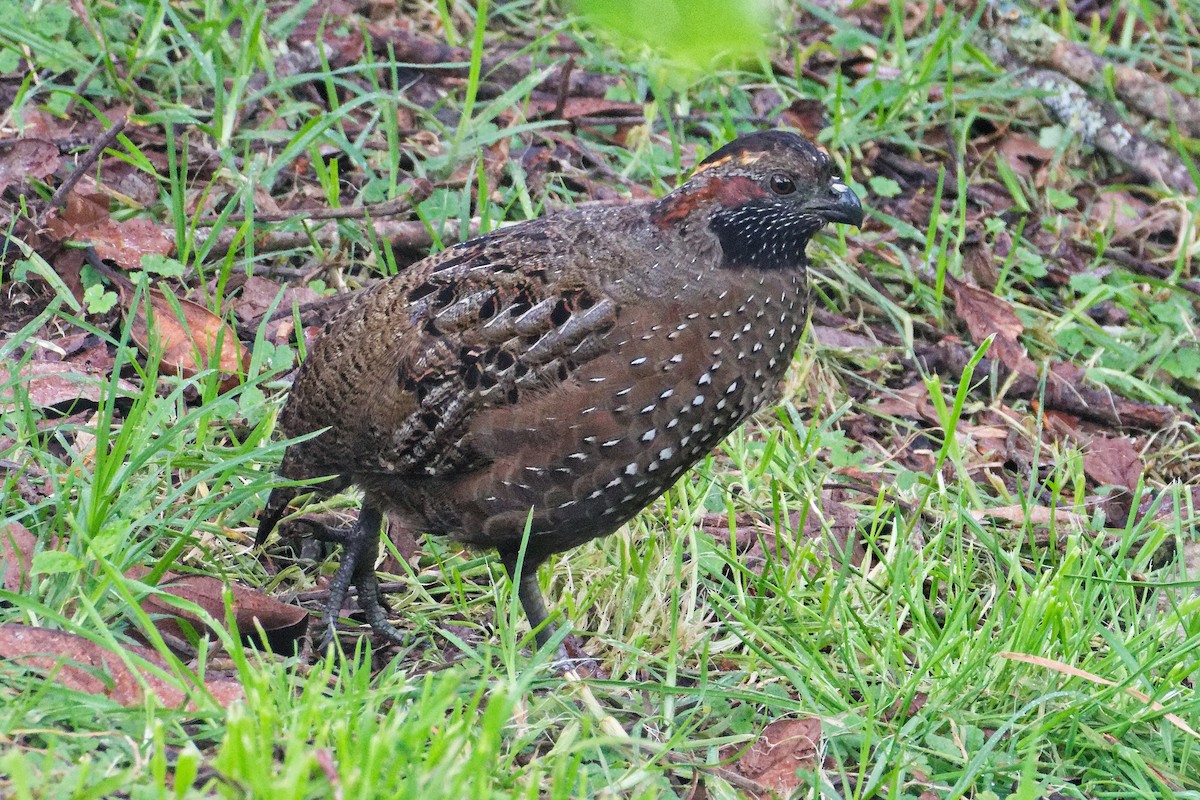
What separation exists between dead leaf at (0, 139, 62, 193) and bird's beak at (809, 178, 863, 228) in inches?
137

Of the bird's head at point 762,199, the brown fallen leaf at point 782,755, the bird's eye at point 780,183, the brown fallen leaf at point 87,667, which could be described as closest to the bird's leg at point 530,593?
the brown fallen leaf at point 782,755

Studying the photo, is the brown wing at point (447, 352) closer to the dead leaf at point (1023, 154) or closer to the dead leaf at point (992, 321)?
the dead leaf at point (992, 321)

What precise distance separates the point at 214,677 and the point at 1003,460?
359 centimetres

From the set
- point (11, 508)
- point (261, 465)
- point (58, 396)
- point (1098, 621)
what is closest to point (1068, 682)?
point (1098, 621)

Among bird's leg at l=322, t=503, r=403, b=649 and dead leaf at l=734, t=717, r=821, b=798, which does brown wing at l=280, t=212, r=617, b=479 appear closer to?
bird's leg at l=322, t=503, r=403, b=649

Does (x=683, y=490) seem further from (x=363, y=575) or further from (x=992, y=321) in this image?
(x=992, y=321)

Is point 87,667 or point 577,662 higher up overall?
point 87,667

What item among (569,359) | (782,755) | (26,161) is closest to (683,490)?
(569,359)

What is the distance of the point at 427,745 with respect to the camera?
380 cm

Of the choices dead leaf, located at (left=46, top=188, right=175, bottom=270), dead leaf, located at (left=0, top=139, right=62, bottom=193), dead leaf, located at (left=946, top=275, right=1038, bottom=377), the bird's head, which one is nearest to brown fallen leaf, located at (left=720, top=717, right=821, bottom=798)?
the bird's head

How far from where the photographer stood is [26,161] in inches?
244

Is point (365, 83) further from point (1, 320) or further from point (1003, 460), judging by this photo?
point (1003, 460)

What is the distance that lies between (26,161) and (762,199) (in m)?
3.46

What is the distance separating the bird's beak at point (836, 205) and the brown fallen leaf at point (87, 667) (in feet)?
7.77
